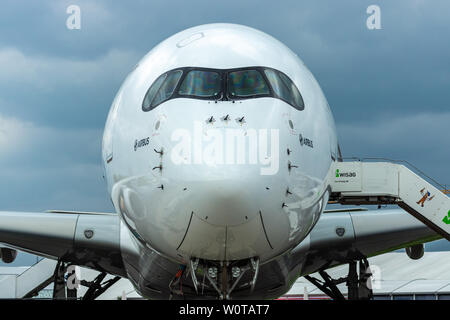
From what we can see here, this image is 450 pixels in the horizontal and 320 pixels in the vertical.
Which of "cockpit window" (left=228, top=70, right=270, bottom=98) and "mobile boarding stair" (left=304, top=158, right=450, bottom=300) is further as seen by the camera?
"mobile boarding stair" (left=304, top=158, right=450, bottom=300)

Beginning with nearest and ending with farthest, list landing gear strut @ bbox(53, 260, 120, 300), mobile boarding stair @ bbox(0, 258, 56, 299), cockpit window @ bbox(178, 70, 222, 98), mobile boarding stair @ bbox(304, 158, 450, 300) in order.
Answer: cockpit window @ bbox(178, 70, 222, 98), mobile boarding stair @ bbox(304, 158, 450, 300), landing gear strut @ bbox(53, 260, 120, 300), mobile boarding stair @ bbox(0, 258, 56, 299)

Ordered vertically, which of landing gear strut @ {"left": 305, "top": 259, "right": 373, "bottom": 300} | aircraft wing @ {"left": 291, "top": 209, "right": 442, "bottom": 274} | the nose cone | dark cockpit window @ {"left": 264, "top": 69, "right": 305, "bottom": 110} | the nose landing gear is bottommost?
landing gear strut @ {"left": 305, "top": 259, "right": 373, "bottom": 300}

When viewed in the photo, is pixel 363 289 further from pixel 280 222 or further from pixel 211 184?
pixel 211 184

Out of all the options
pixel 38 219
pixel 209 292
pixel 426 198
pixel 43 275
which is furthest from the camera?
pixel 43 275

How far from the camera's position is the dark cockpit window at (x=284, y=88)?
28.6 ft

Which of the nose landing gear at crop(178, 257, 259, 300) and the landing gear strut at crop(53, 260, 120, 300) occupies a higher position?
the nose landing gear at crop(178, 257, 259, 300)

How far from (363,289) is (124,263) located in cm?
488

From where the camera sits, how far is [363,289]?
14469 mm

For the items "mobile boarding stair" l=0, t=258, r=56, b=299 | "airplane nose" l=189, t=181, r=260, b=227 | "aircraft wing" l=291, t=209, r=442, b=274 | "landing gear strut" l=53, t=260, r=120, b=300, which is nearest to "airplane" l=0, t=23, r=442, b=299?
"airplane nose" l=189, t=181, r=260, b=227

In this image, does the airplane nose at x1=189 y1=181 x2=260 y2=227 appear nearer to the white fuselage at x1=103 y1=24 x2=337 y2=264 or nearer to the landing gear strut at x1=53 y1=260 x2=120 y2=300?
the white fuselage at x1=103 y1=24 x2=337 y2=264

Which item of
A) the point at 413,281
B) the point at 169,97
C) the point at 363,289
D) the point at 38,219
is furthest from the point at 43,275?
the point at 413,281

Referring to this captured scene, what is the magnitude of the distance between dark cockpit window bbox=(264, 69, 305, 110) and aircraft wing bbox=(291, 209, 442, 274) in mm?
4558

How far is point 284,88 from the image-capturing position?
29.0ft

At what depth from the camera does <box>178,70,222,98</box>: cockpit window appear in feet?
27.6
